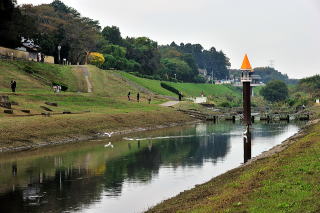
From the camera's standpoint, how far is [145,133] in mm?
87312

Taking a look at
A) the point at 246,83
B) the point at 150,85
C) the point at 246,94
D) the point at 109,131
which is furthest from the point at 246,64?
the point at 150,85

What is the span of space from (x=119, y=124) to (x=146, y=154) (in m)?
29.8

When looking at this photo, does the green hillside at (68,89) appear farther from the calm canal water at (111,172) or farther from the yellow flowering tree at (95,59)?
the yellow flowering tree at (95,59)

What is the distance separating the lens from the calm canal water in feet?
111

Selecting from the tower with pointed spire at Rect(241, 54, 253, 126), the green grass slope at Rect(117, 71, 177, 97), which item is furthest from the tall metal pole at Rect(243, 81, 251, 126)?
the green grass slope at Rect(117, 71, 177, 97)

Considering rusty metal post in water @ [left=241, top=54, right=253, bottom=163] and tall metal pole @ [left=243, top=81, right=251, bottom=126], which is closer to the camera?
rusty metal post in water @ [left=241, top=54, right=253, bottom=163]

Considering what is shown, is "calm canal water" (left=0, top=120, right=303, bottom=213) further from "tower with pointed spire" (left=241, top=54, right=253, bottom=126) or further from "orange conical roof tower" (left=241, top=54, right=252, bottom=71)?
"orange conical roof tower" (left=241, top=54, right=252, bottom=71)

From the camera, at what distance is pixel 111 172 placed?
4644 cm

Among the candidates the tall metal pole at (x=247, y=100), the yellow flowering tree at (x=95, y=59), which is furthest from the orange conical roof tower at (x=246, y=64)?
the yellow flowering tree at (x=95, y=59)

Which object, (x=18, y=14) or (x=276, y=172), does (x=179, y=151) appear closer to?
A: (x=276, y=172)

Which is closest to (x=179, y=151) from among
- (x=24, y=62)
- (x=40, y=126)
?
(x=40, y=126)

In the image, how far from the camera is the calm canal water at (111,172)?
111ft

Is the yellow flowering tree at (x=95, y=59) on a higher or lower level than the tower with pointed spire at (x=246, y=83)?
higher

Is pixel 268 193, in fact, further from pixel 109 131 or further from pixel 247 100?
pixel 109 131
